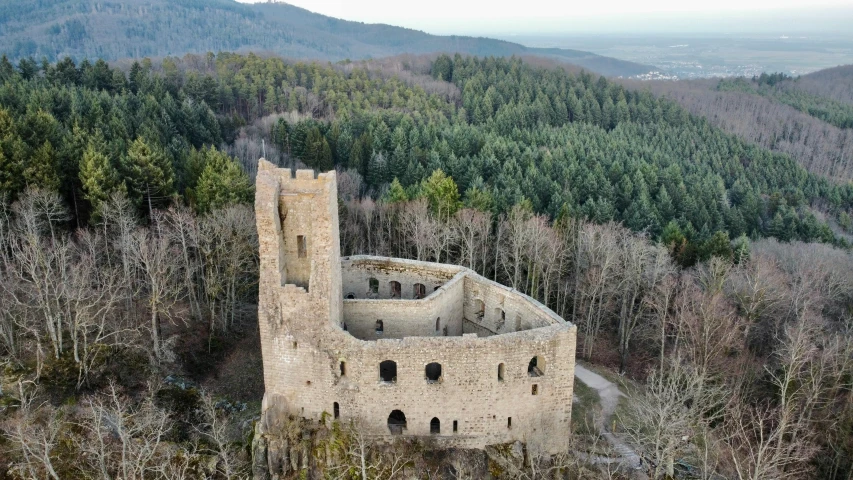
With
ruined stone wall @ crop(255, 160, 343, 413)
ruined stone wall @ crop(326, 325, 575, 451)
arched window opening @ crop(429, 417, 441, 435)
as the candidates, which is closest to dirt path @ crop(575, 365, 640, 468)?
ruined stone wall @ crop(326, 325, 575, 451)

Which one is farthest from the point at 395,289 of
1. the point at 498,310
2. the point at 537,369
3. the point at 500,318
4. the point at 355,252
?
the point at 355,252

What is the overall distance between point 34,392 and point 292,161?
4019 centimetres

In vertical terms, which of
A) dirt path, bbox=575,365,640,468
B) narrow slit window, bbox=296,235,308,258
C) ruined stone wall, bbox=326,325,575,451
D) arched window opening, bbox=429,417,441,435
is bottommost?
dirt path, bbox=575,365,640,468

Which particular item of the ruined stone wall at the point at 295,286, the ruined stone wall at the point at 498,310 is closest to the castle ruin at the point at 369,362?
the ruined stone wall at the point at 295,286

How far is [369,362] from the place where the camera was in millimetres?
26797

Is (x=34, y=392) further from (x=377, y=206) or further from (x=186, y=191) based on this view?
(x=377, y=206)

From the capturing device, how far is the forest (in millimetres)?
28922

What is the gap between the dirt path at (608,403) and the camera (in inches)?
1178

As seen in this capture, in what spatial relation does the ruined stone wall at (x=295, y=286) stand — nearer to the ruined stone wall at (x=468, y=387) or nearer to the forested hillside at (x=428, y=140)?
the ruined stone wall at (x=468, y=387)

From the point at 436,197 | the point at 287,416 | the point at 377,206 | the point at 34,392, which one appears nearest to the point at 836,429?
the point at 287,416

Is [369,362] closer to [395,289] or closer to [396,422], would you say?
[396,422]

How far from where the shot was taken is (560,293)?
46.9 m

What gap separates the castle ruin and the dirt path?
326 centimetres

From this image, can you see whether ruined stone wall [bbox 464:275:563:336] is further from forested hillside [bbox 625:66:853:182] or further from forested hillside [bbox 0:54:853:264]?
forested hillside [bbox 625:66:853:182]
